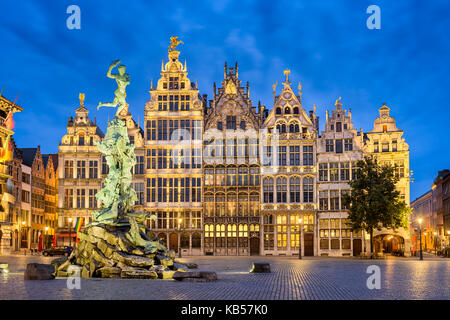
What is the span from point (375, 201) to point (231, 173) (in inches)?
757

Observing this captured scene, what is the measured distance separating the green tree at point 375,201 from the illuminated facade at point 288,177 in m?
10.3

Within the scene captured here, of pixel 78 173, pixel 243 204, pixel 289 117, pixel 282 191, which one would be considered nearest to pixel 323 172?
pixel 282 191

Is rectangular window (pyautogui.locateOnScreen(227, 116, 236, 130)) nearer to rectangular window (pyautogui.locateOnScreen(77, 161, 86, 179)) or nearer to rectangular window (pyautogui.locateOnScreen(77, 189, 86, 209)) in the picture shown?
rectangular window (pyautogui.locateOnScreen(77, 161, 86, 179))

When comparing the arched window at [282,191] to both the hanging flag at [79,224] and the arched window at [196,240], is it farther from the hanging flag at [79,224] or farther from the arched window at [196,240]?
the hanging flag at [79,224]

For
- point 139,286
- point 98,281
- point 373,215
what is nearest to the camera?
point 139,286

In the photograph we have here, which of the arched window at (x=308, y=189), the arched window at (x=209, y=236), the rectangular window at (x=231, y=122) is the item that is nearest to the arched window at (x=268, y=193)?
the arched window at (x=308, y=189)

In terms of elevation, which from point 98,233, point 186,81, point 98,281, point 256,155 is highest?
point 186,81

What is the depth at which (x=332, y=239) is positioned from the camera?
6134cm

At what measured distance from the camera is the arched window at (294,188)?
204ft

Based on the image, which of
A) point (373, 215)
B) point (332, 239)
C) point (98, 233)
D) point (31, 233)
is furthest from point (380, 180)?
point (31, 233)

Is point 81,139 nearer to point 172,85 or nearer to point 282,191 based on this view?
point 172,85

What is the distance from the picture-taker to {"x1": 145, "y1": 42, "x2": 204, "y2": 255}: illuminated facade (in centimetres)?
6300
